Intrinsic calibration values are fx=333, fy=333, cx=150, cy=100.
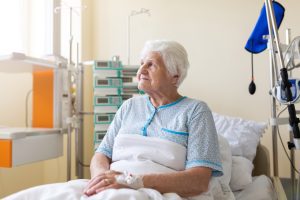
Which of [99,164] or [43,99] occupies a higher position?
[43,99]

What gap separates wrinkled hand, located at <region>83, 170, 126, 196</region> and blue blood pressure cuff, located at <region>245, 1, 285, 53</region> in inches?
42.7

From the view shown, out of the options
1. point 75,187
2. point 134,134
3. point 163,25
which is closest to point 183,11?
point 163,25

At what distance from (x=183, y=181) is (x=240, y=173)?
1.95ft

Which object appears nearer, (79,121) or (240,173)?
(240,173)

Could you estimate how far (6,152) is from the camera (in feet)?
5.48

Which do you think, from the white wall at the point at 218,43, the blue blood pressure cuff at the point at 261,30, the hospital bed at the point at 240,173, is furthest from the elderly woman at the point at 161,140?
the white wall at the point at 218,43

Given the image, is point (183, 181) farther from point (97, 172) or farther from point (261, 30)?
point (261, 30)

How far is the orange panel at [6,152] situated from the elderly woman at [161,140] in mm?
565

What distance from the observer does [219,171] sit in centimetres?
118

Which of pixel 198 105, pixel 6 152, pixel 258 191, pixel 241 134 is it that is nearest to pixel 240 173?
pixel 258 191

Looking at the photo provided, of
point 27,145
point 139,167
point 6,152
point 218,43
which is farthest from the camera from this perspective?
point 218,43

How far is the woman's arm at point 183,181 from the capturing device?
1.09 meters

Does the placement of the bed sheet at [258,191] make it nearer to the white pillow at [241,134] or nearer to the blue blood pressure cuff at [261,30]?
the white pillow at [241,134]

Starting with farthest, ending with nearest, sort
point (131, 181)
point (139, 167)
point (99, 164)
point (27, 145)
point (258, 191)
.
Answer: point (27, 145) → point (258, 191) → point (99, 164) → point (139, 167) → point (131, 181)
